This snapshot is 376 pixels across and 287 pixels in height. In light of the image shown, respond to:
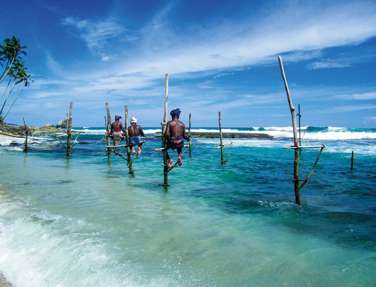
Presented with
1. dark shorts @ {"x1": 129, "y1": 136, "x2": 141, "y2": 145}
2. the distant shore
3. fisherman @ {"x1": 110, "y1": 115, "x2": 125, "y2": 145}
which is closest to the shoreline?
the distant shore

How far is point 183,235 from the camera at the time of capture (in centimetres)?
765

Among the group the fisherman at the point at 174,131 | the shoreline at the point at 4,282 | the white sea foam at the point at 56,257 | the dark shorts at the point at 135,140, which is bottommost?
the shoreline at the point at 4,282

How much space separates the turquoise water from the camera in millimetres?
5773

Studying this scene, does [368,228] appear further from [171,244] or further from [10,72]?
[10,72]

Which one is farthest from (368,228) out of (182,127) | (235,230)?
(182,127)

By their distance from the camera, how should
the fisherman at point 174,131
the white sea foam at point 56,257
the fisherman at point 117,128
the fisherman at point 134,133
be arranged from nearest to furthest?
1. the white sea foam at point 56,257
2. the fisherman at point 174,131
3. the fisherman at point 134,133
4. the fisherman at point 117,128

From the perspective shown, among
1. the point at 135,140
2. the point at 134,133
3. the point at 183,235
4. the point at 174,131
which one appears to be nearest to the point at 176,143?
the point at 174,131

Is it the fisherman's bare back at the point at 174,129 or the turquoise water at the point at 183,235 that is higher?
the fisherman's bare back at the point at 174,129

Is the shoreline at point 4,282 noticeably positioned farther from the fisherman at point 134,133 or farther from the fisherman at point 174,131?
the fisherman at point 134,133

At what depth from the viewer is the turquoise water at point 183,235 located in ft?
18.9

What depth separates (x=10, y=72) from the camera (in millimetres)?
51188

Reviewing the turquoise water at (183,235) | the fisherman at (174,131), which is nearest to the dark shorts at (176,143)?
the fisherman at (174,131)

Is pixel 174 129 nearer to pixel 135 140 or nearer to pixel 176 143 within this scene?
pixel 176 143

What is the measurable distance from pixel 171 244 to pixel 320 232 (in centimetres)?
360
